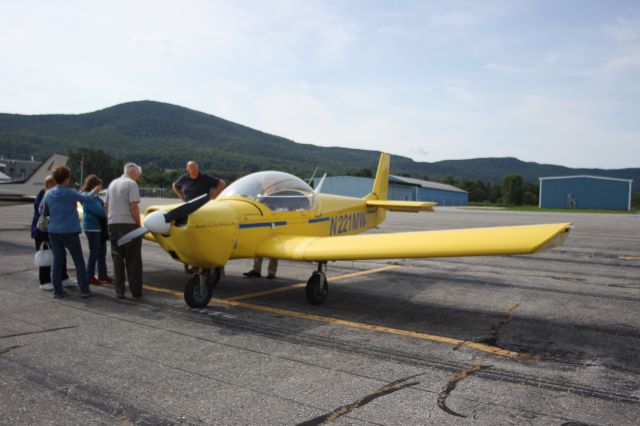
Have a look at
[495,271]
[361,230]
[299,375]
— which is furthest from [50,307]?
[495,271]

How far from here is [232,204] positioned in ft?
22.5

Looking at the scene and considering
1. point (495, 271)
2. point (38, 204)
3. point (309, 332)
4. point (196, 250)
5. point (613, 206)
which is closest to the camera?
point (309, 332)

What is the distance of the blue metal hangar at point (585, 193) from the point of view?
9288 cm

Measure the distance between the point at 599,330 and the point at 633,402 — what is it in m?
2.34

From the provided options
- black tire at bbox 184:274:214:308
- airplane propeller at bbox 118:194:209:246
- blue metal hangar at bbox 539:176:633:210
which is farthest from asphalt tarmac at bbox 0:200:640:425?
blue metal hangar at bbox 539:176:633:210

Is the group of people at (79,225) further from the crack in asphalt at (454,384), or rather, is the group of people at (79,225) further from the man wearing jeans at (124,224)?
the crack in asphalt at (454,384)

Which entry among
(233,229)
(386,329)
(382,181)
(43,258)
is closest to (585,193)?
(382,181)

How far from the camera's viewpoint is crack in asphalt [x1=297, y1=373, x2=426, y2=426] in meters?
3.26

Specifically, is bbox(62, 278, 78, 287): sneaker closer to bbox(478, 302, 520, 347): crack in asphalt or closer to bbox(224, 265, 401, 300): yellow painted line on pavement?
bbox(224, 265, 401, 300): yellow painted line on pavement

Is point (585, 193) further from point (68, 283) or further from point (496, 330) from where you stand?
point (68, 283)

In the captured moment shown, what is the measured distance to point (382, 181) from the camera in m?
12.8

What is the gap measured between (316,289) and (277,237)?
1.03 m

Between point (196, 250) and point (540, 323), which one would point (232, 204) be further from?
point (540, 323)

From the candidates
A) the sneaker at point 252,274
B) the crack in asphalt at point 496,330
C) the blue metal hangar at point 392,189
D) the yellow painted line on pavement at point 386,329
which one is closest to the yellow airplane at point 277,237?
the yellow painted line on pavement at point 386,329
